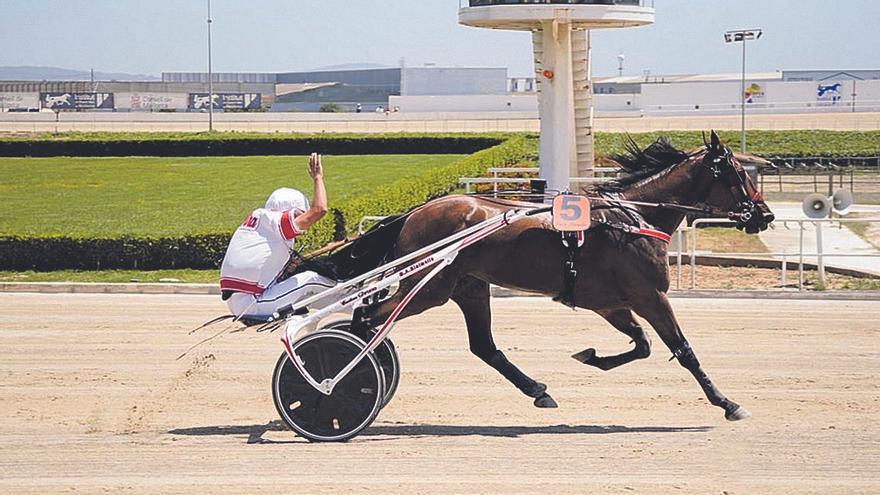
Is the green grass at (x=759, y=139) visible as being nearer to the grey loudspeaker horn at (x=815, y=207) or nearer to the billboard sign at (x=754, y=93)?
the grey loudspeaker horn at (x=815, y=207)

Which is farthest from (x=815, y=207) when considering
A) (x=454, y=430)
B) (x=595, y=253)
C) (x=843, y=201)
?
(x=454, y=430)

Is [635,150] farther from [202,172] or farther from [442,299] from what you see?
[202,172]

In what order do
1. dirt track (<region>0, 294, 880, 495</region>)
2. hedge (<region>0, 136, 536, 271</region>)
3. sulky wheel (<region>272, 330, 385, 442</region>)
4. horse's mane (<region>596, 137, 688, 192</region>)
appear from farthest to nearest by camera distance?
1. hedge (<region>0, 136, 536, 271</region>)
2. horse's mane (<region>596, 137, 688, 192</region>)
3. sulky wheel (<region>272, 330, 385, 442</region>)
4. dirt track (<region>0, 294, 880, 495</region>)

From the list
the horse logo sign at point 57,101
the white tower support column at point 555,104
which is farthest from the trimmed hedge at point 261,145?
the horse logo sign at point 57,101

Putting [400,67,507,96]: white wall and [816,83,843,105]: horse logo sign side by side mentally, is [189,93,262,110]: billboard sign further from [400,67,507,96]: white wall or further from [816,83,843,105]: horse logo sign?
[816,83,843,105]: horse logo sign

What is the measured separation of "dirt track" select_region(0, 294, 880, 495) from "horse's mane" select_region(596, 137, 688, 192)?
1.43 meters

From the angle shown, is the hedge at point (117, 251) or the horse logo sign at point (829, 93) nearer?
the hedge at point (117, 251)

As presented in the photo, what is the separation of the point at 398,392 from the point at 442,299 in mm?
1282

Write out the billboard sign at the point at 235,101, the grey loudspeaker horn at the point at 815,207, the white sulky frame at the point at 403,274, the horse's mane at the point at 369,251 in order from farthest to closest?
1. the billboard sign at the point at 235,101
2. the grey loudspeaker horn at the point at 815,207
3. the horse's mane at the point at 369,251
4. the white sulky frame at the point at 403,274

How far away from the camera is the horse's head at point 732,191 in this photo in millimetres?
8211

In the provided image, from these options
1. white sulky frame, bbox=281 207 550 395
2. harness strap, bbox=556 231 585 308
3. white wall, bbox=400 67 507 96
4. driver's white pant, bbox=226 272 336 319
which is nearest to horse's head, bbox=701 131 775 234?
harness strap, bbox=556 231 585 308

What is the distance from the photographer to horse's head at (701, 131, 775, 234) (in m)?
8.21

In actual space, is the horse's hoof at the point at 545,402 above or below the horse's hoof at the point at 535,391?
below

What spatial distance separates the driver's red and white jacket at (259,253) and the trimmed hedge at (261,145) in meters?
37.4
